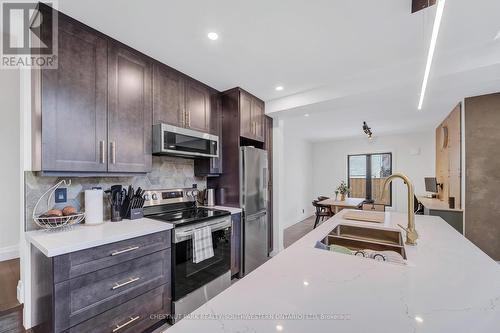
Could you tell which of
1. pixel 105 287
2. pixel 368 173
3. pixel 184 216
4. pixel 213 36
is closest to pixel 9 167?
pixel 184 216

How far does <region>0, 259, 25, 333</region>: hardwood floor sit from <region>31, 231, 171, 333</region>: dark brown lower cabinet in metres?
0.33

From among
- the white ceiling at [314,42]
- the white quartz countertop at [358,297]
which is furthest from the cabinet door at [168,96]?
the white quartz countertop at [358,297]

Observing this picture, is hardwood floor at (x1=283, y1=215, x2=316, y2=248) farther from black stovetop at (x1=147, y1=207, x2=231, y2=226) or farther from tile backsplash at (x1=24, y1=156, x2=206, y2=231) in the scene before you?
tile backsplash at (x1=24, y1=156, x2=206, y2=231)

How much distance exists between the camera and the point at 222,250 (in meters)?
2.38

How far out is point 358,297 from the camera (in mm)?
733

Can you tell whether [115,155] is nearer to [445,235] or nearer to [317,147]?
[445,235]

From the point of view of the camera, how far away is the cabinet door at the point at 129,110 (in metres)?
1.87

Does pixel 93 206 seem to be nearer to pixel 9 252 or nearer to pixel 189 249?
pixel 189 249

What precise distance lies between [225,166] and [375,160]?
580cm

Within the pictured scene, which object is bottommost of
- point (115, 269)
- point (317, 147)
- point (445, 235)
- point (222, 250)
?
point (222, 250)

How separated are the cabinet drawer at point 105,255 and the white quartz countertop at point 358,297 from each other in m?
1.12

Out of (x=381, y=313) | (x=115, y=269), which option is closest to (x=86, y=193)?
(x=115, y=269)

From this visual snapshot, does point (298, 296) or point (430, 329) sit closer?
point (430, 329)

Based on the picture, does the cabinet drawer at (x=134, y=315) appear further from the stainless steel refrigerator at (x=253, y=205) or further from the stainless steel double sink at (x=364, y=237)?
the stainless steel double sink at (x=364, y=237)
